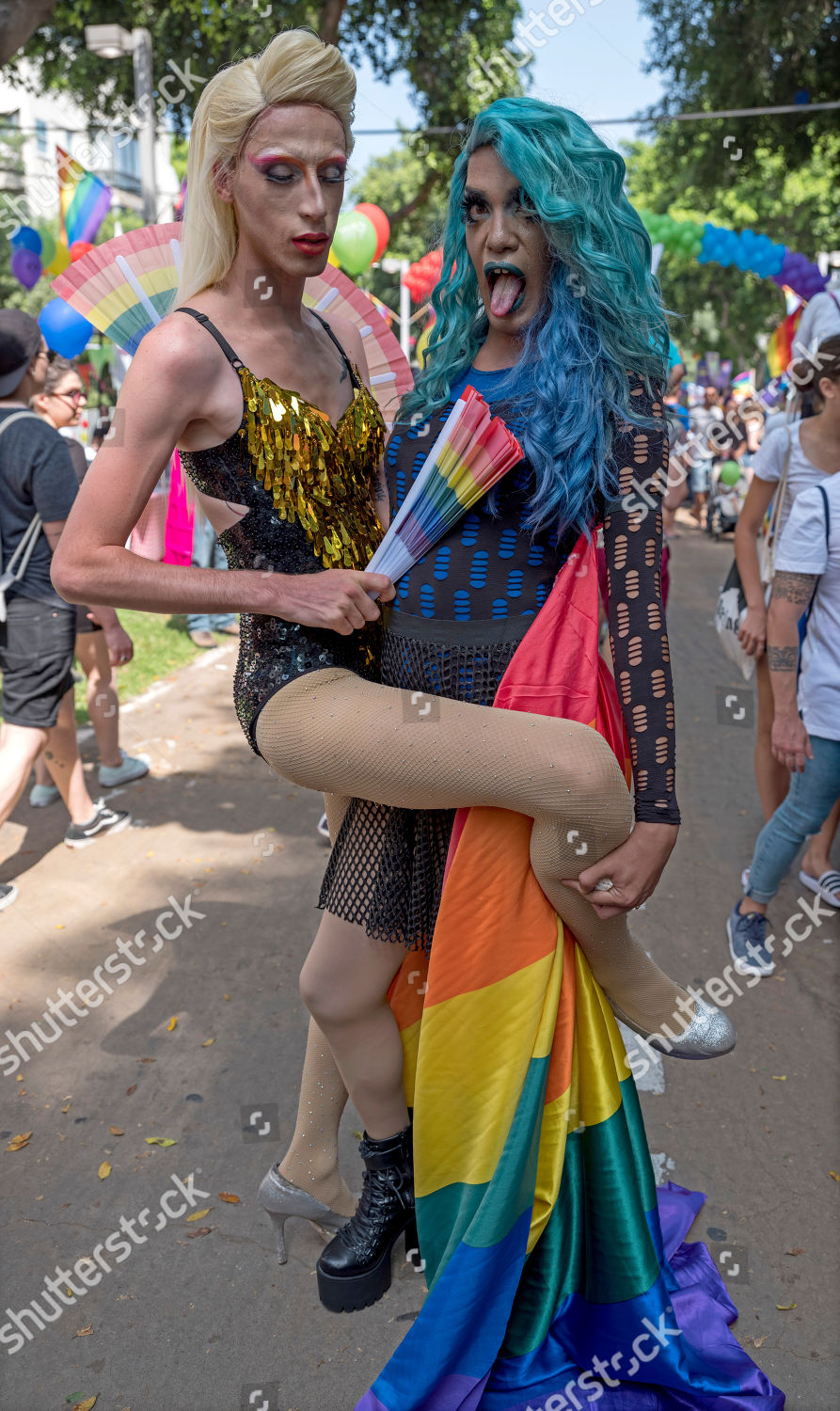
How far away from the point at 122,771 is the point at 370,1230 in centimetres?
358

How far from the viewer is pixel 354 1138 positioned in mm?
2811

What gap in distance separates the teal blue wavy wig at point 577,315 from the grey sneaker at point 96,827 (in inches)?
136

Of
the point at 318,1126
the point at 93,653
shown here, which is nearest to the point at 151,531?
the point at 318,1126

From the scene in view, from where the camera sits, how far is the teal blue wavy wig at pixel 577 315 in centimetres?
172

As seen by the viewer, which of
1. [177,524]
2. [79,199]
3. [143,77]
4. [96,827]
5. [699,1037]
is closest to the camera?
[699,1037]

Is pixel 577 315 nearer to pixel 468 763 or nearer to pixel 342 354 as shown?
pixel 342 354

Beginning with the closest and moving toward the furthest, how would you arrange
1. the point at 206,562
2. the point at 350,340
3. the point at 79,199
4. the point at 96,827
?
the point at 350,340 → the point at 96,827 → the point at 79,199 → the point at 206,562

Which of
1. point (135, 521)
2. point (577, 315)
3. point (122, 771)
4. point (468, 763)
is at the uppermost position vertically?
point (577, 315)

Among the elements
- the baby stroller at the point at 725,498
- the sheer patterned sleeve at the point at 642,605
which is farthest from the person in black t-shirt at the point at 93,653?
the baby stroller at the point at 725,498

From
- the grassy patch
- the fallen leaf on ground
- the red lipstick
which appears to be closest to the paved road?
the fallen leaf on ground

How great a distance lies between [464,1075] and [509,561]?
2.97 ft

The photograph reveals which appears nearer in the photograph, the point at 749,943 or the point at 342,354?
the point at 342,354

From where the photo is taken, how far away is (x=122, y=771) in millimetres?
5430

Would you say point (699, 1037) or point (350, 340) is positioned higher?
point (350, 340)
